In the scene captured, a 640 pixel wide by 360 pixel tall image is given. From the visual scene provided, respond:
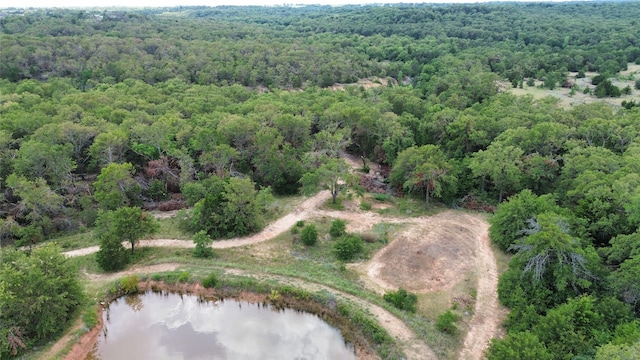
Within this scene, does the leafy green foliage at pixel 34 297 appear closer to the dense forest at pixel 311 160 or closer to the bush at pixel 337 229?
the dense forest at pixel 311 160

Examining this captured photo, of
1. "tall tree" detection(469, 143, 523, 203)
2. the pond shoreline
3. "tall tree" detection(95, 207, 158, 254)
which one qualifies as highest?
"tall tree" detection(469, 143, 523, 203)

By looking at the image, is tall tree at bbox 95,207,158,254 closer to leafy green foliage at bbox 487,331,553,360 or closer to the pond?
the pond

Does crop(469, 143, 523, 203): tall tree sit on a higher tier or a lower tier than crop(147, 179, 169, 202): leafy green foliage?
higher

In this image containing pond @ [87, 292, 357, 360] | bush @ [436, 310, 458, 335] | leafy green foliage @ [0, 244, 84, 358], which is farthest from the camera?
bush @ [436, 310, 458, 335]

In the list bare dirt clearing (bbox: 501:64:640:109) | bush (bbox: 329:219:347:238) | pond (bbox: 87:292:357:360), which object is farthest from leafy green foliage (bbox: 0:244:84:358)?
bare dirt clearing (bbox: 501:64:640:109)

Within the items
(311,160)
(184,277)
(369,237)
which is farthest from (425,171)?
(184,277)

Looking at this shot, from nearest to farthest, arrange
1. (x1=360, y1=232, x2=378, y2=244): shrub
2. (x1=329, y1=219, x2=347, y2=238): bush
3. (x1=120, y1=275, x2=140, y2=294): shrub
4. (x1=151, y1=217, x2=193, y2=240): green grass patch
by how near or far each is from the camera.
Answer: (x1=120, y1=275, x2=140, y2=294): shrub
(x1=360, y1=232, x2=378, y2=244): shrub
(x1=151, y1=217, x2=193, y2=240): green grass patch
(x1=329, y1=219, x2=347, y2=238): bush

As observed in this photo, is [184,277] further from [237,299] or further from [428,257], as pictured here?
[428,257]

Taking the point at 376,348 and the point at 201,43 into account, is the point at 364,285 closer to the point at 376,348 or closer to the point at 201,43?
the point at 376,348
